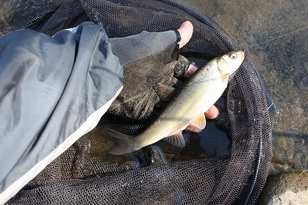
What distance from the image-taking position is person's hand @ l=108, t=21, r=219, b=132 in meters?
2.01

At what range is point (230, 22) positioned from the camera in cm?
306

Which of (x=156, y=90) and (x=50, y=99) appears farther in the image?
(x=156, y=90)

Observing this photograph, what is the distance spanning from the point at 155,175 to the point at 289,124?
1.36 metres

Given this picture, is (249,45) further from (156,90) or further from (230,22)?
(156,90)

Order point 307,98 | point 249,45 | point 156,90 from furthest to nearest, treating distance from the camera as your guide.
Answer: point 249,45
point 307,98
point 156,90

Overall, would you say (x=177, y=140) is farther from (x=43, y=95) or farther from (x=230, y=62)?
(x=43, y=95)

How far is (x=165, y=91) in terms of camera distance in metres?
2.24

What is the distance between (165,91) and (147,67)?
9.6 inches

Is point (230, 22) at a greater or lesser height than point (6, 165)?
lesser

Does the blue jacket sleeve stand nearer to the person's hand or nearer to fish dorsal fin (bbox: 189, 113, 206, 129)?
the person's hand

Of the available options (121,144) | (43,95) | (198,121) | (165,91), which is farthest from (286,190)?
(43,95)

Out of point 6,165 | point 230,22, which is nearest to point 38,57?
point 6,165

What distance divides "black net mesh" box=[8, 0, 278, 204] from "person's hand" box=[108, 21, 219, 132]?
222 millimetres

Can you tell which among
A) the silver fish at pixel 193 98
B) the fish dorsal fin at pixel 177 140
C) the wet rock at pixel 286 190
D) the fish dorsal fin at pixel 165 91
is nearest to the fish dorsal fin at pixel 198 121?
the silver fish at pixel 193 98
